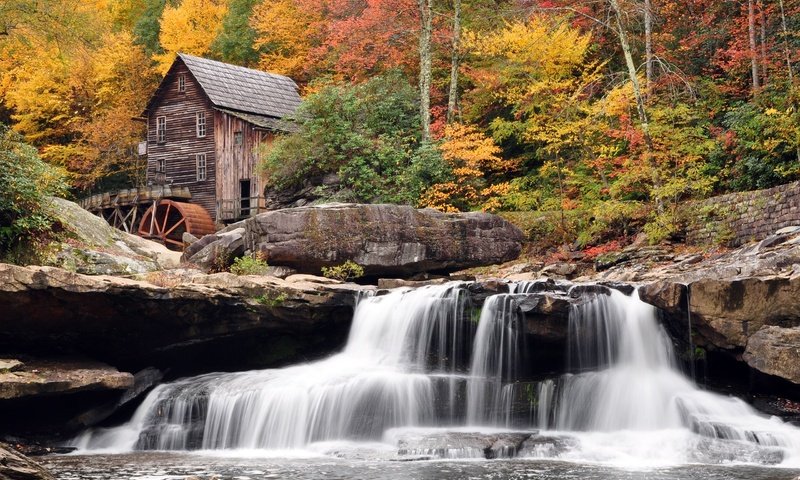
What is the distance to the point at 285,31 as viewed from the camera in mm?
38469

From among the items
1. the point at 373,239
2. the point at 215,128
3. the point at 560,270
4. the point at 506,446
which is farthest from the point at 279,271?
the point at 215,128

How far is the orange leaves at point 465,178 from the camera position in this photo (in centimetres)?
2655

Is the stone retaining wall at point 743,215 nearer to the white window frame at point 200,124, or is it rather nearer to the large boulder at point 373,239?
the large boulder at point 373,239

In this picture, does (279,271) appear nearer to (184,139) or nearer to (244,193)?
(244,193)

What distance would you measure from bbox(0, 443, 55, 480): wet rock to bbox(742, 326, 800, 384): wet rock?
9.53 m

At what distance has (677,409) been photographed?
13.3 m

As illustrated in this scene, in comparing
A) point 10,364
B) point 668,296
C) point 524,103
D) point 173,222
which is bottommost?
point 10,364

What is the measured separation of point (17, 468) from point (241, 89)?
29.1 meters

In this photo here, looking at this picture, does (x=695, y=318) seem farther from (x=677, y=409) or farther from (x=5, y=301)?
(x=5, y=301)

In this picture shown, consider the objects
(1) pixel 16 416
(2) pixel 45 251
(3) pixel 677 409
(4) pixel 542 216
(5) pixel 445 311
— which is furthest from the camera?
(4) pixel 542 216

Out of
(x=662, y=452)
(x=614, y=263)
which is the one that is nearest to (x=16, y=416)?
(x=662, y=452)

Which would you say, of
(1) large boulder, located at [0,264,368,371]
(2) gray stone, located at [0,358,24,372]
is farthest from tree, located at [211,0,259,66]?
(2) gray stone, located at [0,358,24,372]

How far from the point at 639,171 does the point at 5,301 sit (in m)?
15.4

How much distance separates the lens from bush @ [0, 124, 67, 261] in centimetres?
1734
